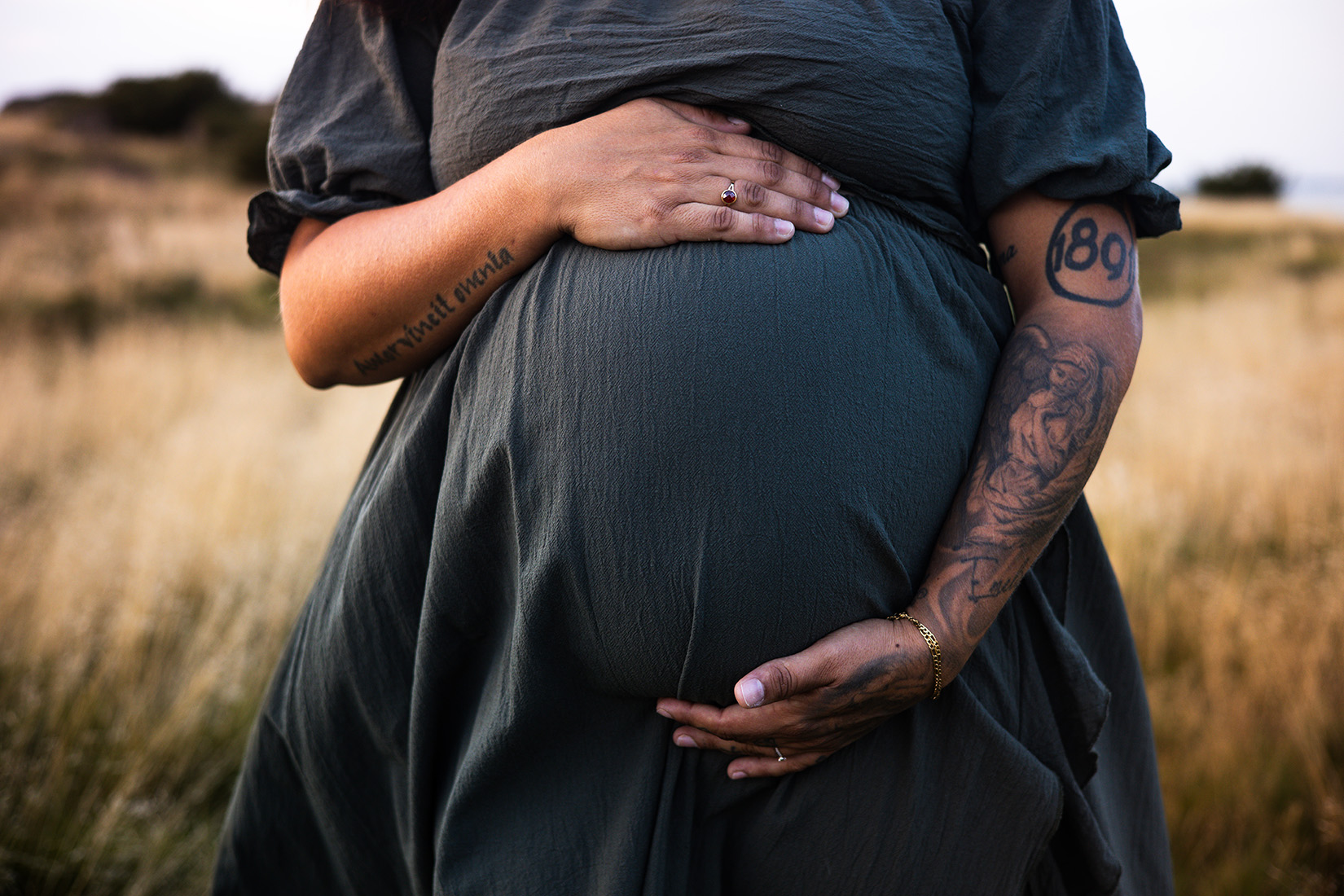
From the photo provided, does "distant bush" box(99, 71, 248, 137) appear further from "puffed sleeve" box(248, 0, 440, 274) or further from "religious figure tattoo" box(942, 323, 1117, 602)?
"religious figure tattoo" box(942, 323, 1117, 602)

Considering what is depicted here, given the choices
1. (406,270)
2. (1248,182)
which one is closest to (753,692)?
(406,270)

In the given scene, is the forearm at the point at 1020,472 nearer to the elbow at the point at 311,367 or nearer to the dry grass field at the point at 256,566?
the elbow at the point at 311,367

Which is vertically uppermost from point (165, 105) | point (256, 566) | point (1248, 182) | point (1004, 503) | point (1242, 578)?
point (1004, 503)

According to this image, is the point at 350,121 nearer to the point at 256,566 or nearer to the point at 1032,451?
the point at 1032,451

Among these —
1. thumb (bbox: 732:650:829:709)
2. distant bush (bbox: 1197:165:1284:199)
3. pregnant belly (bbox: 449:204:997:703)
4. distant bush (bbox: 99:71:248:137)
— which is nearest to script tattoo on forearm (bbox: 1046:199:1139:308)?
pregnant belly (bbox: 449:204:997:703)

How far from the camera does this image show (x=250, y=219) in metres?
1.25

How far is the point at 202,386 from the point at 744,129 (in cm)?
622

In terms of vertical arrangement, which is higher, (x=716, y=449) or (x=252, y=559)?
(x=716, y=449)

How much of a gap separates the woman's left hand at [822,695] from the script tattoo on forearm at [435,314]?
23.7 inches

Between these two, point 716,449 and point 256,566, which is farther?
point 256,566

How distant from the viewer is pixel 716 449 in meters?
0.90

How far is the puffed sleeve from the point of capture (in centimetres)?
116

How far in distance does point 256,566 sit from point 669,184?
3.33 m

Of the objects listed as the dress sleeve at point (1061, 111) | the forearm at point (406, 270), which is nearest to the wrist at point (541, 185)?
the forearm at point (406, 270)
